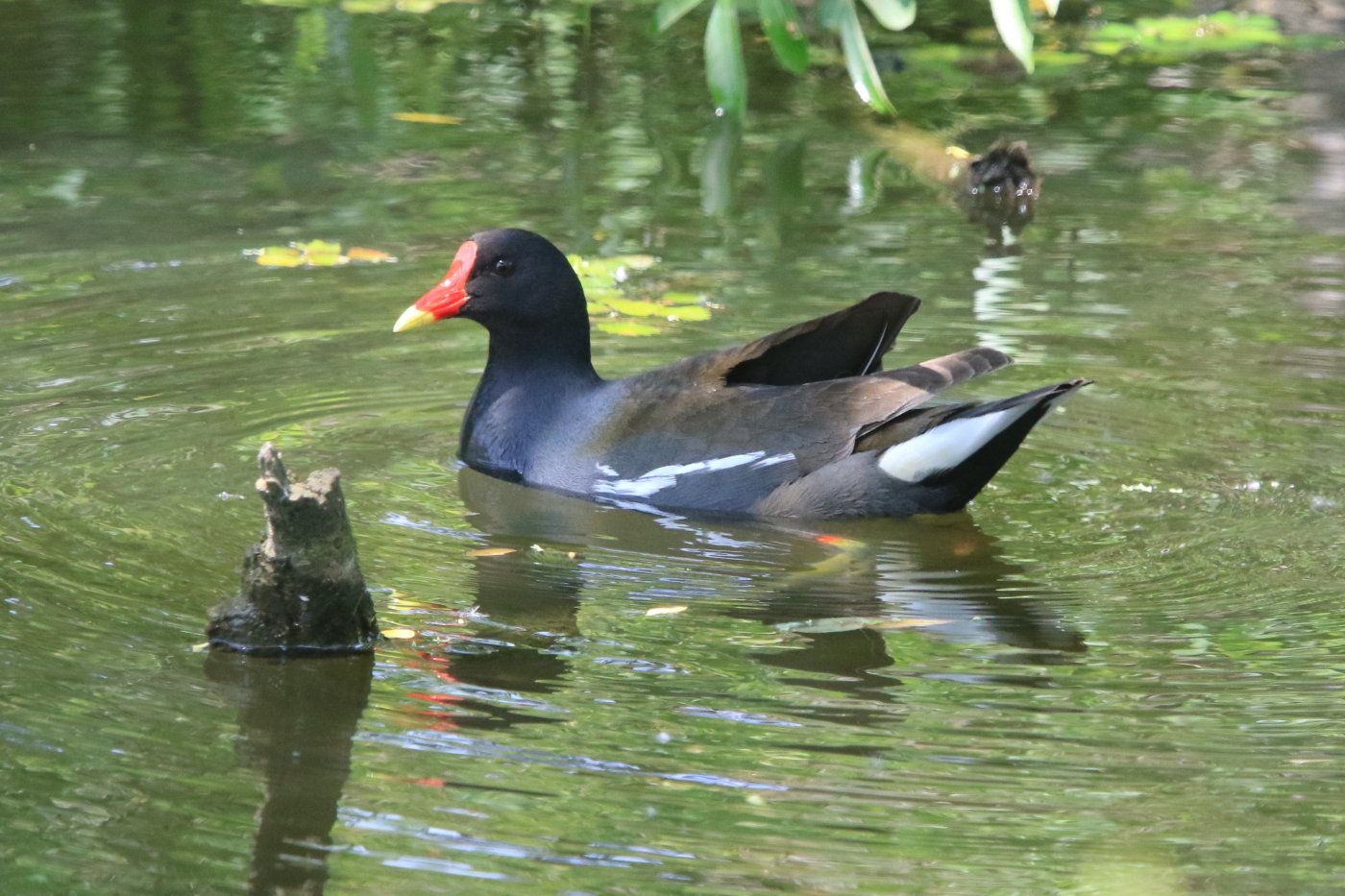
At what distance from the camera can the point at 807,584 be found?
465cm

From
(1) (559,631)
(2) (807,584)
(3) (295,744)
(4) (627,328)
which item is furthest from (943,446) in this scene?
(3) (295,744)

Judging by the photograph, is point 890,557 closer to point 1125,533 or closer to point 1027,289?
point 1125,533

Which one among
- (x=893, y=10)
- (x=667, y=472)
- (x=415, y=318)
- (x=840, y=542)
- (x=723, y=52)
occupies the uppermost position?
(x=893, y=10)

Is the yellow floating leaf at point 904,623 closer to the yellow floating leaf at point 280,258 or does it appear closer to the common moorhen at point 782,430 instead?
the common moorhen at point 782,430

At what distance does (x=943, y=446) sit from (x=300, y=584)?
74.4 inches

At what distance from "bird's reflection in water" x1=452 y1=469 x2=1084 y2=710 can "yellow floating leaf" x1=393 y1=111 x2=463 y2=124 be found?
15.5 ft

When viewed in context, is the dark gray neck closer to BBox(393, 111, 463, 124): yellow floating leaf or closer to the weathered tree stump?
the weathered tree stump

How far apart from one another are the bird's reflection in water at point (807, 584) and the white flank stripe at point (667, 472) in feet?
0.23

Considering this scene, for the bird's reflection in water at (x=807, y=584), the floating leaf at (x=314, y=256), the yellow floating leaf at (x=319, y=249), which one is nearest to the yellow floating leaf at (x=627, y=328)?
the bird's reflection in water at (x=807, y=584)

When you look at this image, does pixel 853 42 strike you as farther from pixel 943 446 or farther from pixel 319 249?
pixel 319 249

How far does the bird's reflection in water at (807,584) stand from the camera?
407cm

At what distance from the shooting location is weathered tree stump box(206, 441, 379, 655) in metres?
3.72

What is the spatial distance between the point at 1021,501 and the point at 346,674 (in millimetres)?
2212

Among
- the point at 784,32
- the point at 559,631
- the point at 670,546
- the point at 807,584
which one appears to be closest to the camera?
the point at 784,32
